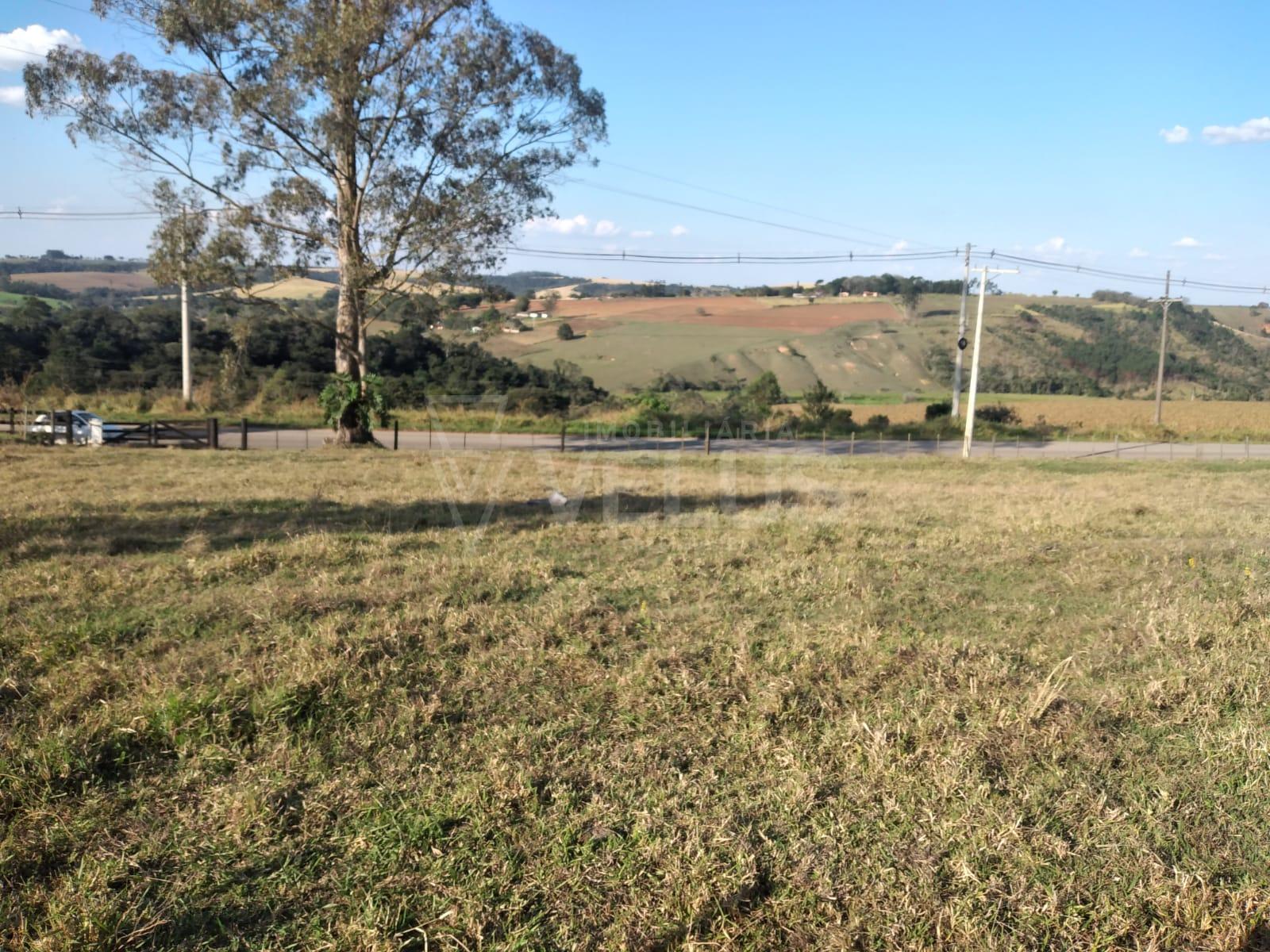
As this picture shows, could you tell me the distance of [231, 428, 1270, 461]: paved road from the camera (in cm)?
2827

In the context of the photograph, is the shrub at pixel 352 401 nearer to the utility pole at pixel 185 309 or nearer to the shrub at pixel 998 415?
the utility pole at pixel 185 309

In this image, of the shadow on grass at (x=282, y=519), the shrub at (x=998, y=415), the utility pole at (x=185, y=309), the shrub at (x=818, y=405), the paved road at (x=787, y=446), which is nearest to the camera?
the shadow on grass at (x=282, y=519)

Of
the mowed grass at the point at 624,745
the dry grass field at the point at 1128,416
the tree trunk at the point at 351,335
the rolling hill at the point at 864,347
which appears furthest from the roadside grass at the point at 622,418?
the mowed grass at the point at 624,745

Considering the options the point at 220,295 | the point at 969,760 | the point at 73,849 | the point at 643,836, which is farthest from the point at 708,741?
the point at 220,295

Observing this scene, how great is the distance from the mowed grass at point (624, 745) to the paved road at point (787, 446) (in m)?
19.0

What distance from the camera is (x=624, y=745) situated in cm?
432

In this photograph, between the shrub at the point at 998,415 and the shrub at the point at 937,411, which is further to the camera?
the shrub at the point at 998,415

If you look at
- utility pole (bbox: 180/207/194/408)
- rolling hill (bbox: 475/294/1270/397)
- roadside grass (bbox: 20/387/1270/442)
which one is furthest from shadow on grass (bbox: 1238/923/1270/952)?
rolling hill (bbox: 475/294/1270/397)

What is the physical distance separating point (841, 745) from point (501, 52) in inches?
875

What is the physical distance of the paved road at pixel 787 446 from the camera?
28266 millimetres

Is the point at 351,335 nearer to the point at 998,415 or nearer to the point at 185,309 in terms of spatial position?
the point at 185,309

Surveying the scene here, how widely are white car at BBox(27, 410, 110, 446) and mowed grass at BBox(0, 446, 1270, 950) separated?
16982mm

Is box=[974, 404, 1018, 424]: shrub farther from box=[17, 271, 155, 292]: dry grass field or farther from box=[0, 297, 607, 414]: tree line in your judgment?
box=[17, 271, 155, 292]: dry grass field

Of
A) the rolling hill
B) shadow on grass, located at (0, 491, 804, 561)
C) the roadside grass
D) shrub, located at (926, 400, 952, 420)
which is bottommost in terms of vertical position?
shadow on grass, located at (0, 491, 804, 561)
